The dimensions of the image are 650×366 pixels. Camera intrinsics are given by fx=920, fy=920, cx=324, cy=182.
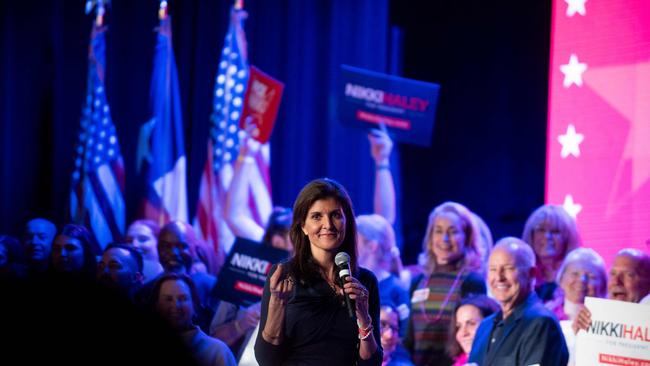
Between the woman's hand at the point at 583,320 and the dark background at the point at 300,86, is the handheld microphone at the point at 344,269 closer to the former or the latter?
the woman's hand at the point at 583,320

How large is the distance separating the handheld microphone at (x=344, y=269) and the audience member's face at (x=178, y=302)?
171 cm

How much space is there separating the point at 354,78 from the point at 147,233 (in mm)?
1797

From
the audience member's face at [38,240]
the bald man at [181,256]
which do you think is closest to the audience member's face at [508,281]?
the bald man at [181,256]

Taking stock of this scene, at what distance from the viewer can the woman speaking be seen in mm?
2746

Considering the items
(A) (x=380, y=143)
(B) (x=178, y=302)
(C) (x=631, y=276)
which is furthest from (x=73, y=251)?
(C) (x=631, y=276)

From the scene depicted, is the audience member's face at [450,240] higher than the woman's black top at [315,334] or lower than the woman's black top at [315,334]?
higher

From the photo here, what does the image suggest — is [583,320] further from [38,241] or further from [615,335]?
[38,241]

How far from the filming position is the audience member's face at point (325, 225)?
286 centimetres

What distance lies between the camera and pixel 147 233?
20.9 feet

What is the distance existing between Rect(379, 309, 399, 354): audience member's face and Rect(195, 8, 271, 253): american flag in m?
3.65

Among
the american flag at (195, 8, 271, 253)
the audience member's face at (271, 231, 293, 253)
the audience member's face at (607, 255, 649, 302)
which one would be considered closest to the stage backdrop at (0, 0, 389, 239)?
the american flag at (195, 8, 271, 253)

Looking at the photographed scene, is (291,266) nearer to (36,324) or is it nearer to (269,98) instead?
(36,324)

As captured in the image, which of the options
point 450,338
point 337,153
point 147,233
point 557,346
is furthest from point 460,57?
point 557,346

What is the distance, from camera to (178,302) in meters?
4.32
